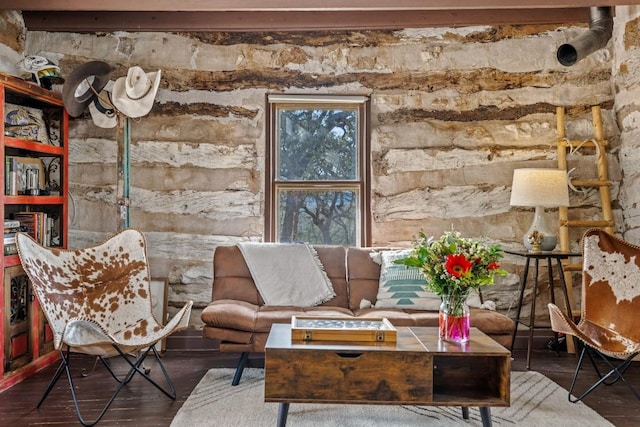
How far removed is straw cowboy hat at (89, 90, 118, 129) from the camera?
417cm

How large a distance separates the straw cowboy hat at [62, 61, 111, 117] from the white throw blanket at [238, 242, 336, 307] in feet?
5.21

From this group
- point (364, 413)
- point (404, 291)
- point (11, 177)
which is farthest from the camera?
point (404, 291)

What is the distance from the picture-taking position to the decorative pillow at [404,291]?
3736 millimetres

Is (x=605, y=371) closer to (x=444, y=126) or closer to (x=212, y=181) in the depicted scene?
(x=444, y=126)

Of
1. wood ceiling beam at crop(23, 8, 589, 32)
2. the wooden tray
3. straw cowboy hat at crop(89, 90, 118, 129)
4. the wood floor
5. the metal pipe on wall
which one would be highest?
wood ceiling beam at crop(23, 8, 589, 32)

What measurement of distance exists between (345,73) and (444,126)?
37.0 inches

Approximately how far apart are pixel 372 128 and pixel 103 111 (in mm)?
2158

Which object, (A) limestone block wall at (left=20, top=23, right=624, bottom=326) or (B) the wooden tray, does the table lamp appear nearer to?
(A) limestone block wall at (left=20, top=23, right=624, bottom=326)

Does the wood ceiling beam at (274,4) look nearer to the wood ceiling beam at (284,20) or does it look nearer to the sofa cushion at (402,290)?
the wood ceiling beam at (284,20)

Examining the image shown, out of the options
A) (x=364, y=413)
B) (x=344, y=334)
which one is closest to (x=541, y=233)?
(x=364, y=413)

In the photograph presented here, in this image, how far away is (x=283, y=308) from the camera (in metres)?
3.71

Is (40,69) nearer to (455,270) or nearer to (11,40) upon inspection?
(11,40)

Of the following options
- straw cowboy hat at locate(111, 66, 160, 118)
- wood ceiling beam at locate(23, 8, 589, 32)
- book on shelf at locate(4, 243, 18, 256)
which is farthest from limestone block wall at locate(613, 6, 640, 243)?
book on shelf at locate(4, 243, 18, 256)

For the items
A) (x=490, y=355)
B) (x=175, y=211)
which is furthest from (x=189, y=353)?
(x=490, y=355)
